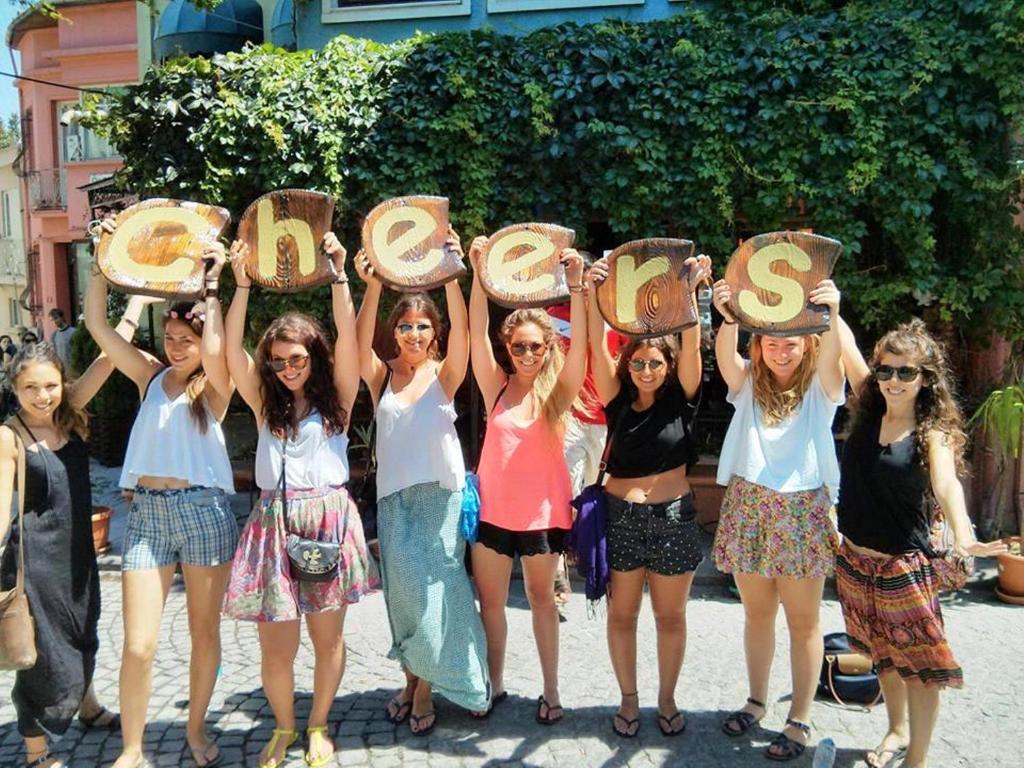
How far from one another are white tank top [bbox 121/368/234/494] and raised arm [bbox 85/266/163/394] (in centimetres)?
14

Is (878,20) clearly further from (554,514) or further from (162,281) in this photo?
(162,281)

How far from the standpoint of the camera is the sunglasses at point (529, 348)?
129 inches

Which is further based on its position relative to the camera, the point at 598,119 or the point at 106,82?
the point at 106,82

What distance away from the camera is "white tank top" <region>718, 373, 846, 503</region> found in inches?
122

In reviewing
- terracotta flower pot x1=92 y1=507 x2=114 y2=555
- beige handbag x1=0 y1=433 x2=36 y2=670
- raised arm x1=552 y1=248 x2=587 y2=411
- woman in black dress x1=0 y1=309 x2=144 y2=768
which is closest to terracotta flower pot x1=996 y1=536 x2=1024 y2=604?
raised arm x1=552 y1=248 x2=587 y2=411

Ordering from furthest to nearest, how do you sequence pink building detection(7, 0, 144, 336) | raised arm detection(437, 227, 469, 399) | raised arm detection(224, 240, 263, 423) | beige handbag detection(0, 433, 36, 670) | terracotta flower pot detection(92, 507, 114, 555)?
pink building detection(7, 0, 144, 336)
terracotta flower pot detection(92, 507, 114, 555)
raised arm detection(437, 227, 469, 399)
raised arm detection(224, 240, 263, 423)
beige handbag detection(0, 433, 36, 670)

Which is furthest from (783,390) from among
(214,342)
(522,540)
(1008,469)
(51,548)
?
(1008,469)

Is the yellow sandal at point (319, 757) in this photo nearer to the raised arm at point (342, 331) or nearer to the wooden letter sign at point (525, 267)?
the raised arm at point (342, 331)

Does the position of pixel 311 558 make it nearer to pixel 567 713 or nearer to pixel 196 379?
pixel 196 379

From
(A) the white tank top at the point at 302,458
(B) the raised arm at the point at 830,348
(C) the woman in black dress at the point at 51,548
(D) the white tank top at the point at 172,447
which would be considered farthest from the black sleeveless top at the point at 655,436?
(C) the woman in black dress at the point at 51,548

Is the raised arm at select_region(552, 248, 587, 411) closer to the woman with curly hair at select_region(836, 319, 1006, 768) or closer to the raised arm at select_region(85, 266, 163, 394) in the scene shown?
the woman with curly hair at select_region(836, 319, 1006, 768)

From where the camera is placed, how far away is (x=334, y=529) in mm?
3068

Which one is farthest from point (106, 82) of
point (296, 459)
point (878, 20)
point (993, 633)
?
point (993, 633)

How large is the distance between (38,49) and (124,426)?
12433 mm
